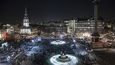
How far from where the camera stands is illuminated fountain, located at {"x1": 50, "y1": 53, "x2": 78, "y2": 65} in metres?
21.5

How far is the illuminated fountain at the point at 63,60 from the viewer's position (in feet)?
70.6

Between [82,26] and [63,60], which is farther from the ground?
[82,26]

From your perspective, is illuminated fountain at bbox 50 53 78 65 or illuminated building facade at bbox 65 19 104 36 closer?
illuminated fountain at bbox 50 53 78 65

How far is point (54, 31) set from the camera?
7362 cm

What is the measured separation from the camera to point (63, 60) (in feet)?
72.9

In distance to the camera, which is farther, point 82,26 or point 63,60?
point 82,26

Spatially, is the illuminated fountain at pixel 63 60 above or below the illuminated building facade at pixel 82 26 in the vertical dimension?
below

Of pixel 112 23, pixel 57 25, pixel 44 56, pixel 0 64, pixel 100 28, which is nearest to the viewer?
pixel 0 64

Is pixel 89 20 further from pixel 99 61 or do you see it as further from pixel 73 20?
pixel 99 61

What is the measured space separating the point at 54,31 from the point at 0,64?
55.5m

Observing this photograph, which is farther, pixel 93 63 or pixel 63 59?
pixel 63 59

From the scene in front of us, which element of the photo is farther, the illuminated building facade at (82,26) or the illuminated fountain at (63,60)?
the illuminated building facade at (82,26)

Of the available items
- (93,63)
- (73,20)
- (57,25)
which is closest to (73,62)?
(93,63)

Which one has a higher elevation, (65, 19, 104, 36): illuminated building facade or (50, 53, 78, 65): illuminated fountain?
(65, 19, 104, 36): illuminated building facade
